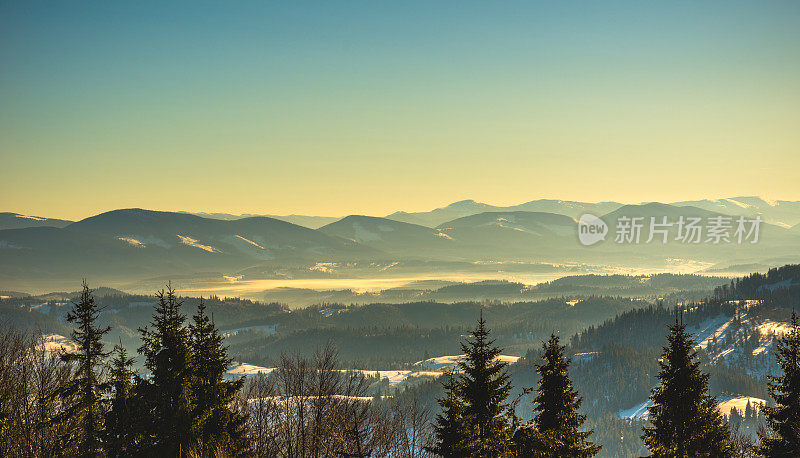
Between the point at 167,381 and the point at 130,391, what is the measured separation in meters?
4.58

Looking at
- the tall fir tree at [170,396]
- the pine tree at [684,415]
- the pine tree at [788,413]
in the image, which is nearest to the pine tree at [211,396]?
the tall fir tree at [170,396]

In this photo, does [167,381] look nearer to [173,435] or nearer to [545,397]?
[173,435]

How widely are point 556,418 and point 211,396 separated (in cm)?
1983

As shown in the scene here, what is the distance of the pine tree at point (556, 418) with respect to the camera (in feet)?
99.1

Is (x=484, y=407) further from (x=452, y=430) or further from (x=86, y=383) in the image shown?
(x=86, y=383)

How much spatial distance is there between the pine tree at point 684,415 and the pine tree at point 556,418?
3.49 meters

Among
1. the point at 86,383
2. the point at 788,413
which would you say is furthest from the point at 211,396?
the point at 788,413

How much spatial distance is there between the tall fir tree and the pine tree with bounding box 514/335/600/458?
18493 millimetres

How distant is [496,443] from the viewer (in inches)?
1117

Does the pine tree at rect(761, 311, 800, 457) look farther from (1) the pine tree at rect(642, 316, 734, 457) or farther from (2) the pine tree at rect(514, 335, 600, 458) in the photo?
(2) the pine tree at rect(514, 335, 600, 458)

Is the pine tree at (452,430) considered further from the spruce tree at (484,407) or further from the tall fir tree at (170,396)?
the tall fir tree at (170,396)

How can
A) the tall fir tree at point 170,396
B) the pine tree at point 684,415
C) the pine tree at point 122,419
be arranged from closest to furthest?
1. the pine tree at point 684,415
2. the tall fir tree at point 170,396
3. the pine tree at point 122,419

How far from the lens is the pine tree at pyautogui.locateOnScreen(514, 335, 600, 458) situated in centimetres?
3020

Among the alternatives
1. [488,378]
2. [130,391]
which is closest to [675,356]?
[488,378]
